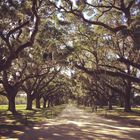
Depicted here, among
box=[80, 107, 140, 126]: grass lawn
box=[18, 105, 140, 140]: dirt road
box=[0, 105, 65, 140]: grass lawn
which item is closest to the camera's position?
box=[18, 105, 140, 140]: dirt road

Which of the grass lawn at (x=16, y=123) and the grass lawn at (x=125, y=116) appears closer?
the grass lawn at (x=16, y=123)

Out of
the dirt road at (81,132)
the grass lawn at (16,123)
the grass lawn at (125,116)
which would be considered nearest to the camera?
the dirt road at (81,132)

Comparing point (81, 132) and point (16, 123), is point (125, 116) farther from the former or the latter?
point (81, 132)

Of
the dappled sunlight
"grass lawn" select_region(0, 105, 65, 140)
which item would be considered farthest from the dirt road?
"grass lawn" select_region(0, 105, 65, 140)

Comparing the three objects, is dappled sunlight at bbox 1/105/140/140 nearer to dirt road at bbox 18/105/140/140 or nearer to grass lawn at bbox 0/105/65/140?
dirt road at bbox 18/105/140/140

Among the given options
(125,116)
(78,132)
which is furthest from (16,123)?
(125,116)

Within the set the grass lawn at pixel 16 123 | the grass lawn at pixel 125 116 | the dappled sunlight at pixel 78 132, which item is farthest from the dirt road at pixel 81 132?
the grass lawn at pixel 125 116

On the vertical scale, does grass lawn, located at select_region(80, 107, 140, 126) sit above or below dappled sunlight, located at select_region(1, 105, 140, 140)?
above

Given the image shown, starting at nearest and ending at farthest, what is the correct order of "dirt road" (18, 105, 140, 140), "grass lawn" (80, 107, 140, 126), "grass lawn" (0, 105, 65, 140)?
"dirt road" (18, 105, 140, 140), "grass lawn" (0, 105, 65, 140), "grass lawn" (80, 107, 140, 126)

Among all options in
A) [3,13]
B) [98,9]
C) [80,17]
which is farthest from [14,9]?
[98,9]

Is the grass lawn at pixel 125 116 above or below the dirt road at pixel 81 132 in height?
above

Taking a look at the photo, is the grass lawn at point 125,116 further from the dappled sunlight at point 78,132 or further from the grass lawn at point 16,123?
the grass lawn at point 16,123

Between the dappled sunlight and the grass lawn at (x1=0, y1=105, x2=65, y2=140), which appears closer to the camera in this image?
the dappled sunlight

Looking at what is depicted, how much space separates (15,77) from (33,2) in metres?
27.2
